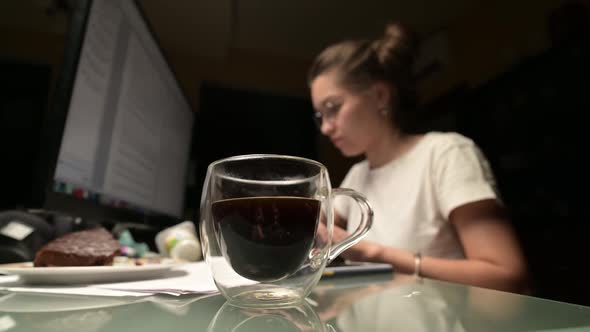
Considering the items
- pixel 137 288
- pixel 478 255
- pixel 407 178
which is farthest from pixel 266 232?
pixel 407 178

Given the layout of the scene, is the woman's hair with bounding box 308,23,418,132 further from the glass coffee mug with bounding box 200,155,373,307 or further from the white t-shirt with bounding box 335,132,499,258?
the glass coffee mug with bounding box 200,155,373,307

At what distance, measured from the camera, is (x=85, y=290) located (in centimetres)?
31

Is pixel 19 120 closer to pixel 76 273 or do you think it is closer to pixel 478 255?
pixel 76 273

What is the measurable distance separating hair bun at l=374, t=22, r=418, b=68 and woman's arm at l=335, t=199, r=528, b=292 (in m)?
0.49

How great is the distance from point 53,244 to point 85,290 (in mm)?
124

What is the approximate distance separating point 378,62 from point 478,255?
1.96 ft

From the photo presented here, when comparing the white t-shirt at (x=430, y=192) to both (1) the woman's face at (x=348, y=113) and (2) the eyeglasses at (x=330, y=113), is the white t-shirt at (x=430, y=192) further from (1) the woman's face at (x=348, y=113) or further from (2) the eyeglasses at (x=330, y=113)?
(2) the eyeglasses at (x=330, y=113)

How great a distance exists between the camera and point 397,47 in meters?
1.02

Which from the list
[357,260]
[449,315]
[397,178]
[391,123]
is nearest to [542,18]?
[391,123]

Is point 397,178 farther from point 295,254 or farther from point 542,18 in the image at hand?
point 542,18

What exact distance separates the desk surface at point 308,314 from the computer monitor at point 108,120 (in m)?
0.27

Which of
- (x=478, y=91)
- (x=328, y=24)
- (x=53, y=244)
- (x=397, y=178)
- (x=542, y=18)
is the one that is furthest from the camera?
(x=328, y=24)

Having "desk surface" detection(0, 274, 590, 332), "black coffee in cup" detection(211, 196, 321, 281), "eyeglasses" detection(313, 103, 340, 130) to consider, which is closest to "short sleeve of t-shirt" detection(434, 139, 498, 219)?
"eyeglasses" detection(313, 103, 340, 130)

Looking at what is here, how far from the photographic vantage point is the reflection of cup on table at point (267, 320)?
196mm
